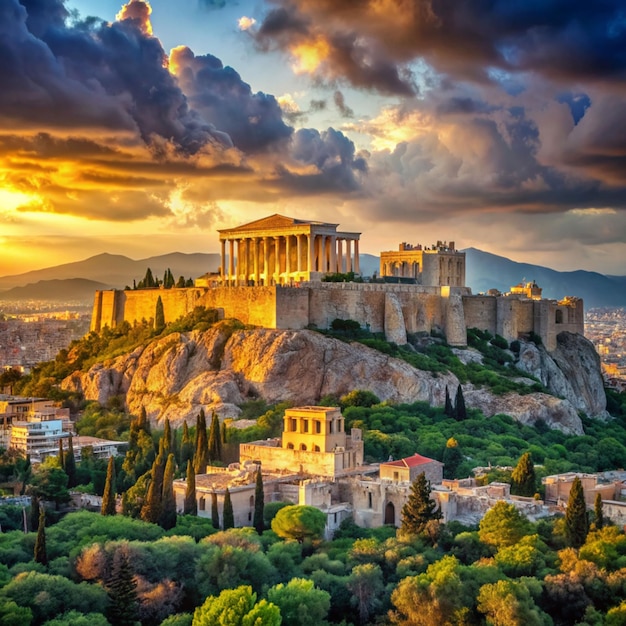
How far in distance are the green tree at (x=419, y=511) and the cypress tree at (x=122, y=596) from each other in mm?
7459

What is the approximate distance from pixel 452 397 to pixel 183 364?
10.8m

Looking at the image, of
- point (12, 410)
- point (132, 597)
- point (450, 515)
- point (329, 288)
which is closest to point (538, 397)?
point (329, 288)

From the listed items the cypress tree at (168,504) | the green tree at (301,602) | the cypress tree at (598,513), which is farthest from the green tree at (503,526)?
the cypress tree at (168,504)

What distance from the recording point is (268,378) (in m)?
46.3

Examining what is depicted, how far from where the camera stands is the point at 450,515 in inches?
1267

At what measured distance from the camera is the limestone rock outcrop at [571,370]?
54656 mm

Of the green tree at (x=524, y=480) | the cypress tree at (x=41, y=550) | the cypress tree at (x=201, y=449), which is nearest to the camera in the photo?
the cypress tree at (x=41, y=550)

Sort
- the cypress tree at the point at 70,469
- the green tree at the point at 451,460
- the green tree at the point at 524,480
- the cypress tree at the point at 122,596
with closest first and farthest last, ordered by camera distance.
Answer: the cypress tree at the point at 122,596, the green tree at the point at 524,480, the cypress tree at the point at 70,469, the green tree at the point at 451,460

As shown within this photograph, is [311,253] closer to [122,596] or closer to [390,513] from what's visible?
[390,513]

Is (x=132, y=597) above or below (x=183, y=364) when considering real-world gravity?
below

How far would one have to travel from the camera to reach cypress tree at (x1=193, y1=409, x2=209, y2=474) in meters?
37.8

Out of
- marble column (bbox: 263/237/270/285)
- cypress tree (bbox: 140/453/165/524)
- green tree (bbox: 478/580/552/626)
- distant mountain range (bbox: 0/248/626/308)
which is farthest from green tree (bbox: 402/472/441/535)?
distant mountain range (bbox: 0/248/626/308)

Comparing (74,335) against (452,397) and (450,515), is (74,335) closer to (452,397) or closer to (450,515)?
(452,397)

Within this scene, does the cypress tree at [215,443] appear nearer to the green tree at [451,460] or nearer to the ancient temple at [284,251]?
the green tree at [451,460]
